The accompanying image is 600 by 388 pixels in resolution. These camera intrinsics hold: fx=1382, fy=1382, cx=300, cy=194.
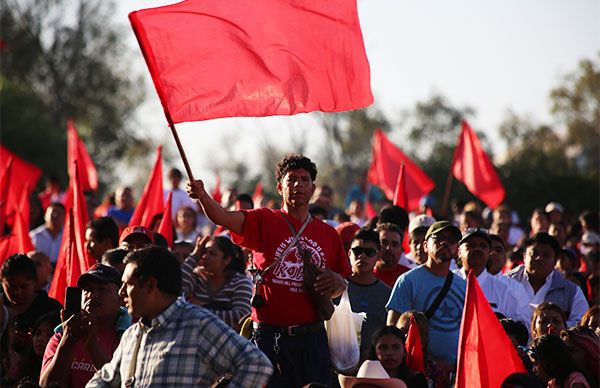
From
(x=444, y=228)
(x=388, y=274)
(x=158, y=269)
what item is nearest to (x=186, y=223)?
(x=388, y=274)

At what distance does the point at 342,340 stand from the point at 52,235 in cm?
830

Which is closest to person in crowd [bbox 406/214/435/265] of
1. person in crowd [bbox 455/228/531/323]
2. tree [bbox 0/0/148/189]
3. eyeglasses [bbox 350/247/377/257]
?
person in crowd [bbox 455/228/531/323]

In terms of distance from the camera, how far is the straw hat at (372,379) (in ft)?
27.9

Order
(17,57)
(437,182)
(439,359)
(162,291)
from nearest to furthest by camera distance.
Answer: (162,291)
(439,359)
(437,182)
(17,57)

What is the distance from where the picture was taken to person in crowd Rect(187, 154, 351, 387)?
8820 millimetres

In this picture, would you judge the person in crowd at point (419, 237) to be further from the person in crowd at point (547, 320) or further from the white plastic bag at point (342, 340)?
the white plastic bag at point (342, 340)

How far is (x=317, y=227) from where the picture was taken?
902 centimetres

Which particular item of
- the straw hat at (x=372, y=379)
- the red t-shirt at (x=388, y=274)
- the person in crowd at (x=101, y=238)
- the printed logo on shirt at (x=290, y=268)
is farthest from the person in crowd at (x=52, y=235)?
the straw hat at (x=372, y=379)

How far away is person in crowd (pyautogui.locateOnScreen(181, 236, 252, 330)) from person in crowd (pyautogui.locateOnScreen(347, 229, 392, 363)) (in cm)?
89

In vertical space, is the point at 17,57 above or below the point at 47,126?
above

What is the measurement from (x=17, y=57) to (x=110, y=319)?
163 feet

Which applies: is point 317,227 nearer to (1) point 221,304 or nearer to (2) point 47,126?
(1) point 221,304

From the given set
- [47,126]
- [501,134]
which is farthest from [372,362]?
[501,134]

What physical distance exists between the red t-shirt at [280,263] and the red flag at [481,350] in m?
0.98
